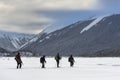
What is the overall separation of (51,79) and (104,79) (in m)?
3.57

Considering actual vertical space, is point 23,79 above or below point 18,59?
below

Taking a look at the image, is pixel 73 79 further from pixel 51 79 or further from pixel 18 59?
pixel 18 59

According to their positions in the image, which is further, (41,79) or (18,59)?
(18,59)

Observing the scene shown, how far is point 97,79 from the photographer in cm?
2531

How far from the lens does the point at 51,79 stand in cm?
2538

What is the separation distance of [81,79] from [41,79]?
2.67m

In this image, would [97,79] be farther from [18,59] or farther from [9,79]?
[18,59]

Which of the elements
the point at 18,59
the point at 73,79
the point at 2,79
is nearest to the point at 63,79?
the point at 73,79

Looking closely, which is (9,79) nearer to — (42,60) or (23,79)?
(23,79)

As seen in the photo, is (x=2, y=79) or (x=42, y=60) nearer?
(x=2, y=79)

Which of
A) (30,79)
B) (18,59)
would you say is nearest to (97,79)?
(30,79)

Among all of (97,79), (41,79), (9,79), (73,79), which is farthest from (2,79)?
(97,79)

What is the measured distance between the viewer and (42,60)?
45062 millimetres

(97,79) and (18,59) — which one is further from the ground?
(18,59)
